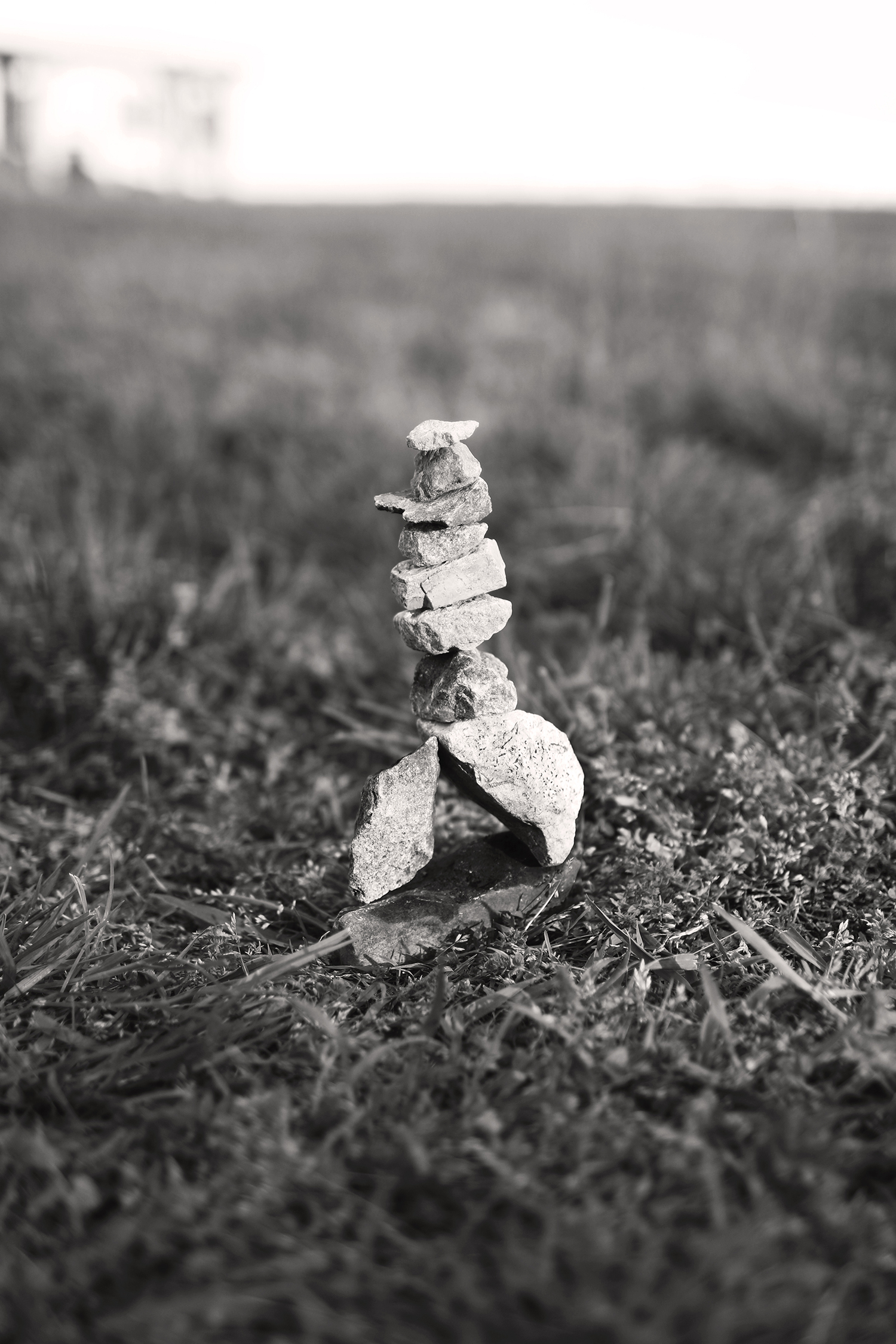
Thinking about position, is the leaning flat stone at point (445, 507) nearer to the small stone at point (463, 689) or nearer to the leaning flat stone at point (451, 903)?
the small stone at point (463, 689)

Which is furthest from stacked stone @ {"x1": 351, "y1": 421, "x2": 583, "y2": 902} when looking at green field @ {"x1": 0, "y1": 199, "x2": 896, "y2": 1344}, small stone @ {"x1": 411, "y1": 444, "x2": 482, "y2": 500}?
green field @ {"x1": 0, "y1": 199, "x2": 896, "y2": 1344}

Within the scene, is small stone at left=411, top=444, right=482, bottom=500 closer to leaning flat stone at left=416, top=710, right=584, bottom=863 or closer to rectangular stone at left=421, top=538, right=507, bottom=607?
rectangular stone at left=421, top=538, right=507, bottom=607

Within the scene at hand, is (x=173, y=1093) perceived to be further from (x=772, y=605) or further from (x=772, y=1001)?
(x=772, y=605)

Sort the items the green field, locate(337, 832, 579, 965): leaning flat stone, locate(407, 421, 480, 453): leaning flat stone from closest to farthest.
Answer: the green field
locate(407, 421, 480, 453): leaning flat stone
locate(337, 832, 579, 965): leaning flat stone

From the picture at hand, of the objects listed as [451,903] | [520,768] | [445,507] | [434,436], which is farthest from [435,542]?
[451,903]

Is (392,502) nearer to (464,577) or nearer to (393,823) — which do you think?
(464,577)

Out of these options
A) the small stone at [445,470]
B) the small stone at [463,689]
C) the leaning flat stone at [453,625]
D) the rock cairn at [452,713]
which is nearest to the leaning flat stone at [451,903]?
the rock cairn at [452,713]

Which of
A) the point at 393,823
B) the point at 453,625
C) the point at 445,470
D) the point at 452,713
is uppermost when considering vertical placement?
the point at 445,470

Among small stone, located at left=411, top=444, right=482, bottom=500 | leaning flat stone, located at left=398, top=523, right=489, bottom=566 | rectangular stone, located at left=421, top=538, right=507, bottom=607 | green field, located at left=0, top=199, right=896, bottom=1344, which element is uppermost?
small stone, located at left=411, top=444, right=482, bottom=500
